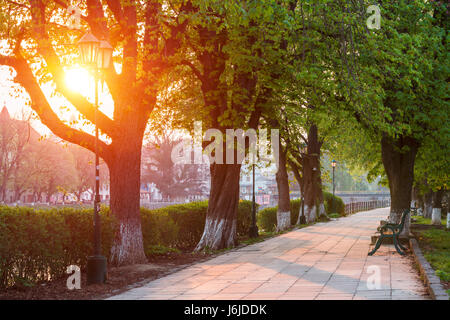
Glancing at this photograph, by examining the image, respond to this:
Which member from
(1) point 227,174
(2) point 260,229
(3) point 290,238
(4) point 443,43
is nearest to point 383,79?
(4) point 443,43

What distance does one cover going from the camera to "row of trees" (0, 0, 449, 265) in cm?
1422

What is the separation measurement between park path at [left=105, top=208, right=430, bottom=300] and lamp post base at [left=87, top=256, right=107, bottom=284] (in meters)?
1.03

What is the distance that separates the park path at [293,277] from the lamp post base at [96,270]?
1.03m

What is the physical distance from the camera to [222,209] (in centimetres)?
1930

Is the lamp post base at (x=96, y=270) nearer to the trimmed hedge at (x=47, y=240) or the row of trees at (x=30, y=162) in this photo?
the trimmed hedge at (x=47, y=240)

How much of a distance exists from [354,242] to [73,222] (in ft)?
36.4

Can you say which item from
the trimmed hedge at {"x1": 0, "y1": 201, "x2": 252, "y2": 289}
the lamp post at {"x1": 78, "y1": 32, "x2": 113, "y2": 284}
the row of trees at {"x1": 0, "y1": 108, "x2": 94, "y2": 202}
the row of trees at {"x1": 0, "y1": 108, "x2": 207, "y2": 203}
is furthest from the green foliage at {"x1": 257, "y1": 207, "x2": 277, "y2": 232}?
the row of trees at {"x1": 0, "y1": 108, "x2": 94, "y2": 202}

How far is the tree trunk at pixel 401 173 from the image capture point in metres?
19.0

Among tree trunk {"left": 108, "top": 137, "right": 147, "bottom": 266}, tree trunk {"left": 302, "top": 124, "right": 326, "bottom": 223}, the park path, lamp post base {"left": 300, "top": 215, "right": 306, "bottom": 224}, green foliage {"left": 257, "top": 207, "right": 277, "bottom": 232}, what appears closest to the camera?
the park path

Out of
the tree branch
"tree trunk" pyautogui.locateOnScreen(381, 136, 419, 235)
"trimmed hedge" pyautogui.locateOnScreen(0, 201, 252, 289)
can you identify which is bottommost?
"trimmed hedge" pyautogui.locateOnScreen(0, 201, 252, 289)

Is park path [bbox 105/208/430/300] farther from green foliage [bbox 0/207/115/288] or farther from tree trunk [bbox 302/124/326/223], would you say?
tree trunk [bbox 302/124/326/223]

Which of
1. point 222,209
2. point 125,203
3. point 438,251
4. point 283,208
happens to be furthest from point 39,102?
point 283,208
